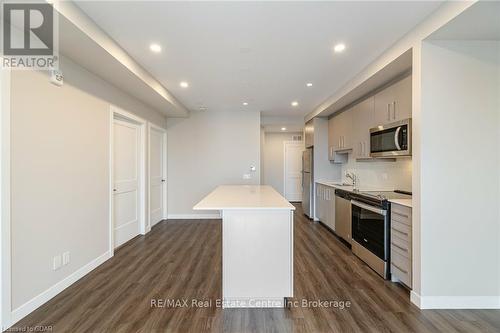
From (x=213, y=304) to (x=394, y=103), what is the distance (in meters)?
3.04

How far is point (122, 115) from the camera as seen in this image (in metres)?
3.79

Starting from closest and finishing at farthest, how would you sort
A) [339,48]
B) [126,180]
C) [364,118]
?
[339,48] → [364,118] → [126,180]

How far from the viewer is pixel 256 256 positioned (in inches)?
89.7

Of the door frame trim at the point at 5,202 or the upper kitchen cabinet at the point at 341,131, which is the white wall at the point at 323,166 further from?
the door frame trim at the point at 5,202

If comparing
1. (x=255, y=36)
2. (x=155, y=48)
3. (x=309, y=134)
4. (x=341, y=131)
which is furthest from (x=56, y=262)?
(x=309, y=134)

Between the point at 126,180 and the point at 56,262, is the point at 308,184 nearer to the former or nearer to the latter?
the point at 126,180

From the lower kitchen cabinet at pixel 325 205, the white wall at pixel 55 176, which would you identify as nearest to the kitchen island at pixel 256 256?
the white wall at pixel 55 176

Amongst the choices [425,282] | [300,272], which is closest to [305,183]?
[300,272]

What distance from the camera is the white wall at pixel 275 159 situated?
8.48 m

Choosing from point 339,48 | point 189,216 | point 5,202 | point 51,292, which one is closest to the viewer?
point 5,202

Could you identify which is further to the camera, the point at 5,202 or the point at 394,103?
the point at 394,103

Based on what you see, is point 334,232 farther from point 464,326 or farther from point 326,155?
point 464,326

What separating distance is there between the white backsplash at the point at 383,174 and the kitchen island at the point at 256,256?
203 centimetres

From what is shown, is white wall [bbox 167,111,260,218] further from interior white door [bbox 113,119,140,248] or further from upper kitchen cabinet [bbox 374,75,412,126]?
upper kitchen cabinet [bbox 374,75,412,126]
